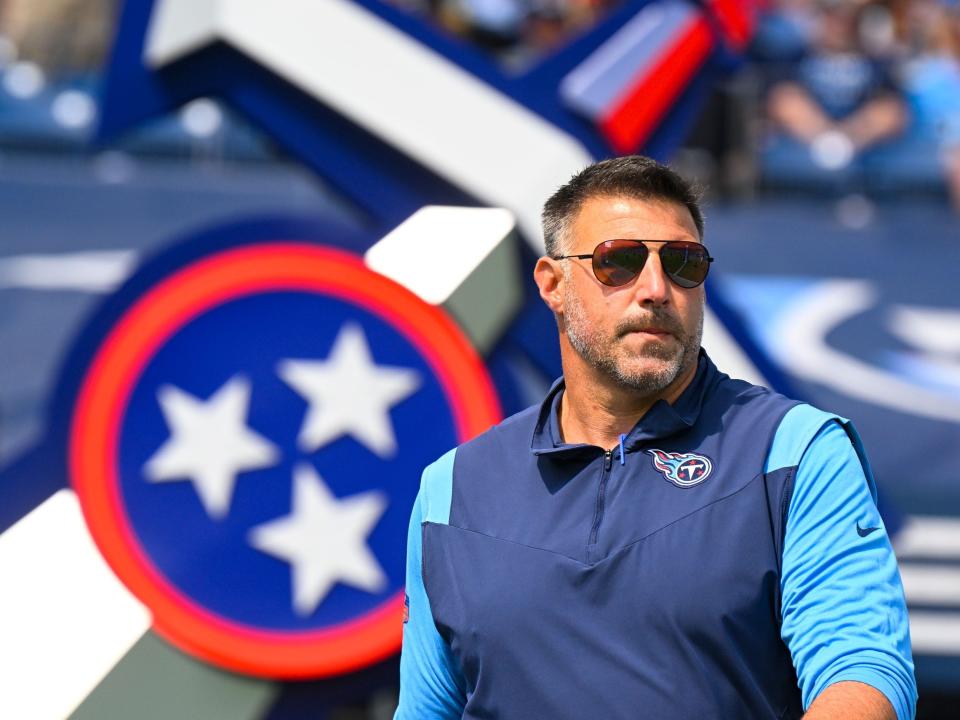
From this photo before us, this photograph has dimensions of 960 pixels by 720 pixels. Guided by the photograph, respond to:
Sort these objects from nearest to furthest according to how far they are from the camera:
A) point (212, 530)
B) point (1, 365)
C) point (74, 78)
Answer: point (212, 530), point (1, 365), point (74, 78)

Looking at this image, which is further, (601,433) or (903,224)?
(903,224)

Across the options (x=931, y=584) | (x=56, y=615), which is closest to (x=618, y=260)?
(x=56, y=615)

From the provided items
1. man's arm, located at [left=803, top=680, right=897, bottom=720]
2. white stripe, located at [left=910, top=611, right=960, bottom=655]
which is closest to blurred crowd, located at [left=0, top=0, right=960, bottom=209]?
white stripe, located at [left=910, top=611, right=960, bottom=655]

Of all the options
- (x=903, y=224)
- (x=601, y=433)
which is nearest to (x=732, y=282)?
(x=903, y=224)

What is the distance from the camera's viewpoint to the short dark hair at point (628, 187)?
1.93 metres

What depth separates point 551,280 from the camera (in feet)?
6.82

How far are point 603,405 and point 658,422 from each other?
0.13 m

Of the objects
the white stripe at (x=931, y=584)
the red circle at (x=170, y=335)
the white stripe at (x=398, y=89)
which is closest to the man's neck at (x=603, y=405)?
the red circle at (x=170, y=335)

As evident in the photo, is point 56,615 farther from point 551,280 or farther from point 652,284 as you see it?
point 652,284

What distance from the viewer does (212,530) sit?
9.80 ft

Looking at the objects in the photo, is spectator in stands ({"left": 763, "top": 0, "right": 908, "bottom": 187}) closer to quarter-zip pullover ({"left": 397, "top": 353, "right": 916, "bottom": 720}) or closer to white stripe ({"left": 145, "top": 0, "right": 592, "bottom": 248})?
white stripe ({"left": 145, "top": 0, "right": 592, "bottom": 248})

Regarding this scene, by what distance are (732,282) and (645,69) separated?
11.1ft

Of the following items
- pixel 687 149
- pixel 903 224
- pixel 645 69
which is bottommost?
pixel 903 224

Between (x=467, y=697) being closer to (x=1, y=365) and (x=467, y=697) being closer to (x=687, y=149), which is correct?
(x=1, y=365)
